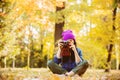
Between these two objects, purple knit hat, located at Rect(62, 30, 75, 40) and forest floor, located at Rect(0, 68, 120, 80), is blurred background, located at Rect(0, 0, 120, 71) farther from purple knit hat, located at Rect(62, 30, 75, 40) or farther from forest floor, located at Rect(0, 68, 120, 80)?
purple knit hat, located at Rect(62, 30, 75, 40)

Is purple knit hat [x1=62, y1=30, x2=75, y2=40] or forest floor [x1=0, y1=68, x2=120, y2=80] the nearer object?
forest floor [x1=0, y1=68, x2=120, y2=80]

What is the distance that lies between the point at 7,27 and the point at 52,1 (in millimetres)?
5000

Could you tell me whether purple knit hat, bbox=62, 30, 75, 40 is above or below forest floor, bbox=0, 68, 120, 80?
above

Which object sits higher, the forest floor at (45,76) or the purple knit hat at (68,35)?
the purple knit hat at (68,35)

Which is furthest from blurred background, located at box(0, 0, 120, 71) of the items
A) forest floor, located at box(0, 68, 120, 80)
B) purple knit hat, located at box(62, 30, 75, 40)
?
purple knit hat, located at box(62, 30, 75, 40)

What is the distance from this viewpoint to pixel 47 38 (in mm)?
31891

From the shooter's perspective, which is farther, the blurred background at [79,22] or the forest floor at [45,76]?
the blurred background at [79,22]

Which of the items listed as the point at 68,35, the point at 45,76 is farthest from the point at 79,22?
the point at 68,35

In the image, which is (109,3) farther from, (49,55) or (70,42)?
(49,55)

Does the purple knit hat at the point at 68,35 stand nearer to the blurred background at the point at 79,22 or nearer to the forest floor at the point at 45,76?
the forest floor at the point at 45,76

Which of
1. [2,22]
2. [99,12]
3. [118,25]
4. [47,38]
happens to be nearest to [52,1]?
[99,12]

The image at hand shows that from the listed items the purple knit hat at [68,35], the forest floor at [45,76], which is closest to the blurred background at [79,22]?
the forest floor at [45,76]

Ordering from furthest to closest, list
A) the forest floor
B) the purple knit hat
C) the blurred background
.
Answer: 1. the blurred background
2. the purple knit hat
3. the forest floor

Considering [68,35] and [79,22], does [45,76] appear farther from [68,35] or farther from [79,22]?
[79,22]
